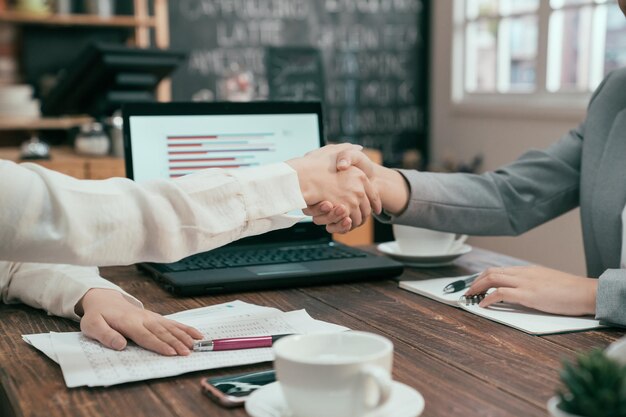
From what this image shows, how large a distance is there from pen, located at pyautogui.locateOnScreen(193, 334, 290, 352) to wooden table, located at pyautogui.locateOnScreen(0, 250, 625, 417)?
0.18ft

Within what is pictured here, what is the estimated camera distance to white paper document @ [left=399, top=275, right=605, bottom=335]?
1.00m

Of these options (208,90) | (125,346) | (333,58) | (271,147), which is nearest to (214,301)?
(125,346)

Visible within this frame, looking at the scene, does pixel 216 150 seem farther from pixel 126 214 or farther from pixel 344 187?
pixel 126 214

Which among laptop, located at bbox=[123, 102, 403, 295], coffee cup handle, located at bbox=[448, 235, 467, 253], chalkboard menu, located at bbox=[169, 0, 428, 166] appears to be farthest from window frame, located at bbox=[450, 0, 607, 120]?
laptop, located at bbox=[123, 102, 403, 295]

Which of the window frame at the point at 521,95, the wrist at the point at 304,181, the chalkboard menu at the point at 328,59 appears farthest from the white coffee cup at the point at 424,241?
the chalkboard menu at the point at 328,59

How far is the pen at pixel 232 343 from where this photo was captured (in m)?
0.90

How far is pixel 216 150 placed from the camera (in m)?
1.44

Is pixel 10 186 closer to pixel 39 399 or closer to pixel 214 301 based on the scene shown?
pixel 39 399

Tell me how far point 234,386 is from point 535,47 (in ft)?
9.91

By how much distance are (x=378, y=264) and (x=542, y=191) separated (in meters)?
0.43

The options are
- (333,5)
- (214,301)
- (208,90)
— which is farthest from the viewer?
(333,5)

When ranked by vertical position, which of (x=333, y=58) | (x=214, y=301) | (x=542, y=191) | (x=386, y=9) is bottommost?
(x=214, y=301)

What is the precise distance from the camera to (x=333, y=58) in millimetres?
4000

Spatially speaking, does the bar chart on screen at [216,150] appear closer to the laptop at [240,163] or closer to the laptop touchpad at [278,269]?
the laptop at [240,163]
